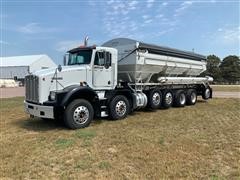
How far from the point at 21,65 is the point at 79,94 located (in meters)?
71.9

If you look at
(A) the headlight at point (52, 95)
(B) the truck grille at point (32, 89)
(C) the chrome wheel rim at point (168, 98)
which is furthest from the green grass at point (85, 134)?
(C) the chrome wheel rim at point (168, 98)

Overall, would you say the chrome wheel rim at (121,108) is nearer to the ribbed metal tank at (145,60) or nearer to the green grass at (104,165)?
the ribbed metal tank at (145,60)

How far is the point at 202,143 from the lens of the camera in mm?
6891

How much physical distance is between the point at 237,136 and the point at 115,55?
519cm

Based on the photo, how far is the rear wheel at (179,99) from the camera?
14.6 meters

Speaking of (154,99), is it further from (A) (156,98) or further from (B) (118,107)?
(B) (118,107)

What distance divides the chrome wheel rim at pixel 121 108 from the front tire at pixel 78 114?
1.46m

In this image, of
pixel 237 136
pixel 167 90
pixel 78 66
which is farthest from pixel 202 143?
pixel 167 90

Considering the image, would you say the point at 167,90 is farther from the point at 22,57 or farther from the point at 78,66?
the point at 22,57

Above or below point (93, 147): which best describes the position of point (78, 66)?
above

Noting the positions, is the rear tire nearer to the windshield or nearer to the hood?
the windshield

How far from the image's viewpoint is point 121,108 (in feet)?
35.2

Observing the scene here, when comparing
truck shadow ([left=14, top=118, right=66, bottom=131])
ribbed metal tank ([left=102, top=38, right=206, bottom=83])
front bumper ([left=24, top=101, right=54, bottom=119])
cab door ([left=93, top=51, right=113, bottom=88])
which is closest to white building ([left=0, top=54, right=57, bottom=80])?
ribbed metal tank ([left=102, top=38, right=206, bottom=83])

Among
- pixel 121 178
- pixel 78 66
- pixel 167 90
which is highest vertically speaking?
pixel 78 66
